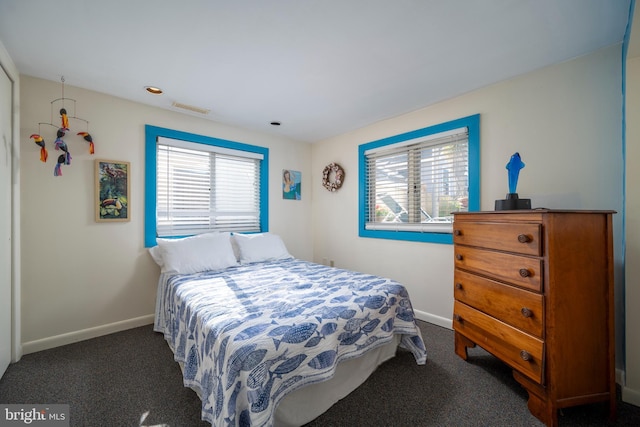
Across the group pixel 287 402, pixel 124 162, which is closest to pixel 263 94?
pixel 124 162

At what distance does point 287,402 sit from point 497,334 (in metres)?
1.40

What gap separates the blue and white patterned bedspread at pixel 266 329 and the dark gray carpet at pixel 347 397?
169 millimetres

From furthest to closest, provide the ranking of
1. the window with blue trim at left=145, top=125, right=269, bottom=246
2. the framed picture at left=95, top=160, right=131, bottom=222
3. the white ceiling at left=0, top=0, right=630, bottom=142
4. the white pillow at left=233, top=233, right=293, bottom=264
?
1. the white pillow at left=233, top=233, right=293, bottom=264
2. the window with blue trim at left=145, top=125, right=269, bottom=246
3. the framed picture at left=95, top=160, right=131, bottom=222
4. the white ceiling at left=0, top=0, right=630, bottom=142

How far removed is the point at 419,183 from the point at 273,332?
2.32 m

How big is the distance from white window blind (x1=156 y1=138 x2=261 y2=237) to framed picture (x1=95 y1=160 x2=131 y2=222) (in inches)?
11.8

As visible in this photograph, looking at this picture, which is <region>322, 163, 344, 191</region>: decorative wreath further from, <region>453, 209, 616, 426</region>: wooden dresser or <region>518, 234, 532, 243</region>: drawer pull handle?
<region>518, 234, 532, 243</region>: drawer pull handle

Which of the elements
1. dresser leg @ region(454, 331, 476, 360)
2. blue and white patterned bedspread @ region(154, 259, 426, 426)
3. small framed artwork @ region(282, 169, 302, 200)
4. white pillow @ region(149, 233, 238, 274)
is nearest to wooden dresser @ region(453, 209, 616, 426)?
dresser leg @ region(454, 331, 476, 360)

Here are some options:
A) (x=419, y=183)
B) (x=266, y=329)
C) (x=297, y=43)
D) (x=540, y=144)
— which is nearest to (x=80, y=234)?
(x=266, y=329)

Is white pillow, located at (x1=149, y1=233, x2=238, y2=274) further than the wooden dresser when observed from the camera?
Yes

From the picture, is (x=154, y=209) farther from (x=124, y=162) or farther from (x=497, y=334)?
(x=497, y=334)

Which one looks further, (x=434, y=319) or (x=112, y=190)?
(x=434, y=319)

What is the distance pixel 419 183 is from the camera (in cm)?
295

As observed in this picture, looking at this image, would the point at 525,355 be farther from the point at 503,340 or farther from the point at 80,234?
the point at 80,234

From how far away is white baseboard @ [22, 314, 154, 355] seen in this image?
7.20 feet
